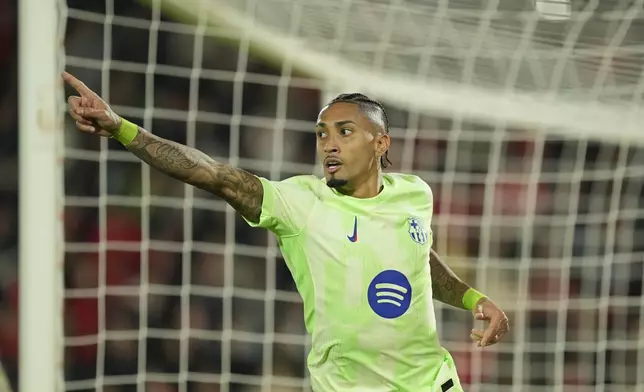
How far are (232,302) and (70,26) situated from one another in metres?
1.44

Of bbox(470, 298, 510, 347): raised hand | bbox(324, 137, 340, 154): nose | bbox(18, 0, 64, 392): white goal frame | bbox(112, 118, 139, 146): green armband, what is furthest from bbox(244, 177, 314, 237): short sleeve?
bbox(18, 0, 64, 392): white goal frame

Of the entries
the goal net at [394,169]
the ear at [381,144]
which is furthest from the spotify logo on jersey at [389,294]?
the goal net at [394,169]

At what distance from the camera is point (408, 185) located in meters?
2.37

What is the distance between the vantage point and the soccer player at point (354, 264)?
2.14 m

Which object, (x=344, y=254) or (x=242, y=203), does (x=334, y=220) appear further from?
(x=242, y=203)

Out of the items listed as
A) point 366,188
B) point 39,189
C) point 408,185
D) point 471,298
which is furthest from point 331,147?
point 39,189

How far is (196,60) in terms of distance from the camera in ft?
10.5

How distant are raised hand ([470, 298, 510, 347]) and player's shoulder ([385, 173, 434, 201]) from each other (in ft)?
1.00

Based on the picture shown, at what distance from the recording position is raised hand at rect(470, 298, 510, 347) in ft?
6.95

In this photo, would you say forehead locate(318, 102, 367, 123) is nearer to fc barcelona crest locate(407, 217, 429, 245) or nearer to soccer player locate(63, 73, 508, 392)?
soccer player locate(63, 73, 508, 392)

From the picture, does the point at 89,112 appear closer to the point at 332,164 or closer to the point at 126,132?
the point at 126,132

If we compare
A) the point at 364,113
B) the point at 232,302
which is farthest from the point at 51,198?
the point at 232,302

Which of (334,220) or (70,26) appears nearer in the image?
(334,220)

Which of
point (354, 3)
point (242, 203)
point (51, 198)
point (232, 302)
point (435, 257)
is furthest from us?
point (232, 302)
